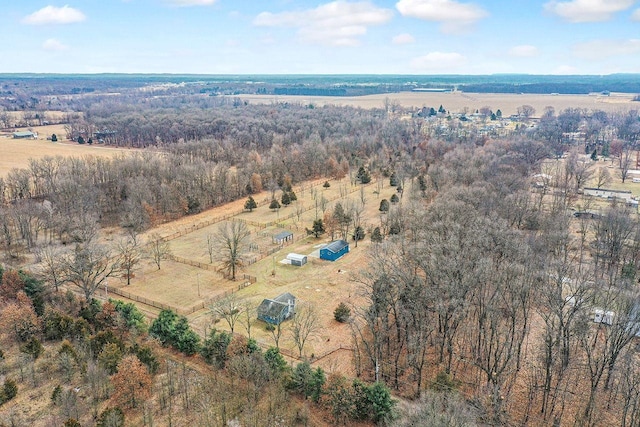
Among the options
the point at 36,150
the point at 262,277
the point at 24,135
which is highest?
the point at 24,135

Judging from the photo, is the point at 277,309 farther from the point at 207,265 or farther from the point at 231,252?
the point at 207,265

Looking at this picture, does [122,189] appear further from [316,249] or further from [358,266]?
[358,266]

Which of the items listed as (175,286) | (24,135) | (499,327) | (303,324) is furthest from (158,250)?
(24,135)

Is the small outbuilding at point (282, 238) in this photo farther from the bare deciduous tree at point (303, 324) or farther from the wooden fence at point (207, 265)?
the bare deciduous tree at point (303, 324)

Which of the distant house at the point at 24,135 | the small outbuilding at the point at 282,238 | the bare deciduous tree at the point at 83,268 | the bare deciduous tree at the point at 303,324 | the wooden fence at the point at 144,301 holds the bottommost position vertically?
the wooden fence at the point at 144,301

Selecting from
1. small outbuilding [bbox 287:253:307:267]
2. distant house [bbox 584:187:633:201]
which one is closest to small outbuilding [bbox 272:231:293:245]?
small outbuilding [bbox 287:253:307:267]

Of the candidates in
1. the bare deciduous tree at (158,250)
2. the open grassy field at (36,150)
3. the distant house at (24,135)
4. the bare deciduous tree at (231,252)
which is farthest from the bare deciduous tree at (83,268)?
the distant house at (24,135)
